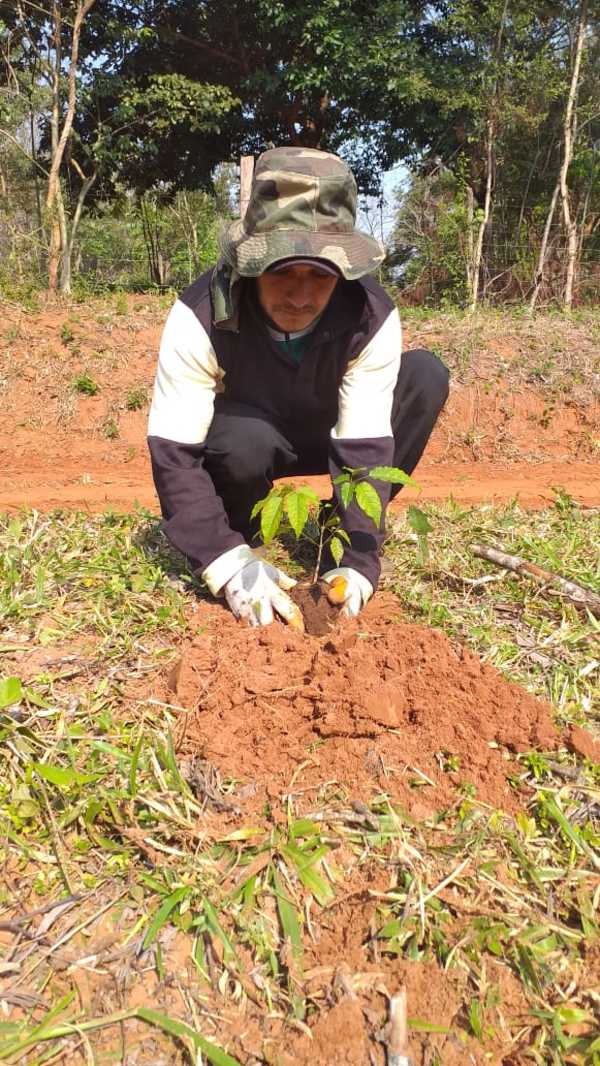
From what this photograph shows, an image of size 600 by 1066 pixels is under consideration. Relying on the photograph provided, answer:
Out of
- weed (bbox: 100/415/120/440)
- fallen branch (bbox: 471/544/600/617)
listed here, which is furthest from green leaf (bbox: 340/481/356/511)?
weed (bbox: 100/415/120/440)

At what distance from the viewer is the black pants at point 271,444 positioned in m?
2.33

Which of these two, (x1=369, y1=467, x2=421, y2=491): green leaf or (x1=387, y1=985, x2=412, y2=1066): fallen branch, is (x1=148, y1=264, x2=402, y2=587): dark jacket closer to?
(x1=369, y1=467, x2=421, y2=491): green leaf

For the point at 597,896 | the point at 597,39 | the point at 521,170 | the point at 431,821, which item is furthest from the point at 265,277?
the point at 597,39

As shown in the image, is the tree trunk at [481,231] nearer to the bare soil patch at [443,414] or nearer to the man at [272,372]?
the bare soil patch at [443,414]

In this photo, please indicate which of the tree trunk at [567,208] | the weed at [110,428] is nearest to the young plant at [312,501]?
the weed at [110,428]

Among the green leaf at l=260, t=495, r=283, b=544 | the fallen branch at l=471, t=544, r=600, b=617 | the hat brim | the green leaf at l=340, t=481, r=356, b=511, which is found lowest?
the fallen branch at l=471, t=544, r=600, b=617

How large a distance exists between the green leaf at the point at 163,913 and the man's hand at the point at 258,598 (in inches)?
30.8

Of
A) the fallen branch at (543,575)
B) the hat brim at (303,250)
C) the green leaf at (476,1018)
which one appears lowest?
the green leaf at (476,1018)

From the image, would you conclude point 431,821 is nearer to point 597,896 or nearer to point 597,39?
point 597,896

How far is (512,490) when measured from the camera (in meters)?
4.32

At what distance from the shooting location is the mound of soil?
1.54 metres

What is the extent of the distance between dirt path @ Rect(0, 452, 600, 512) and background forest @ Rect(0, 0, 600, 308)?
4.03 metres

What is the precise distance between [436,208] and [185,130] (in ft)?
13.2

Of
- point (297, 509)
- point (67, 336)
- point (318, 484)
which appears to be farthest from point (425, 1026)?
point (67, 336)
